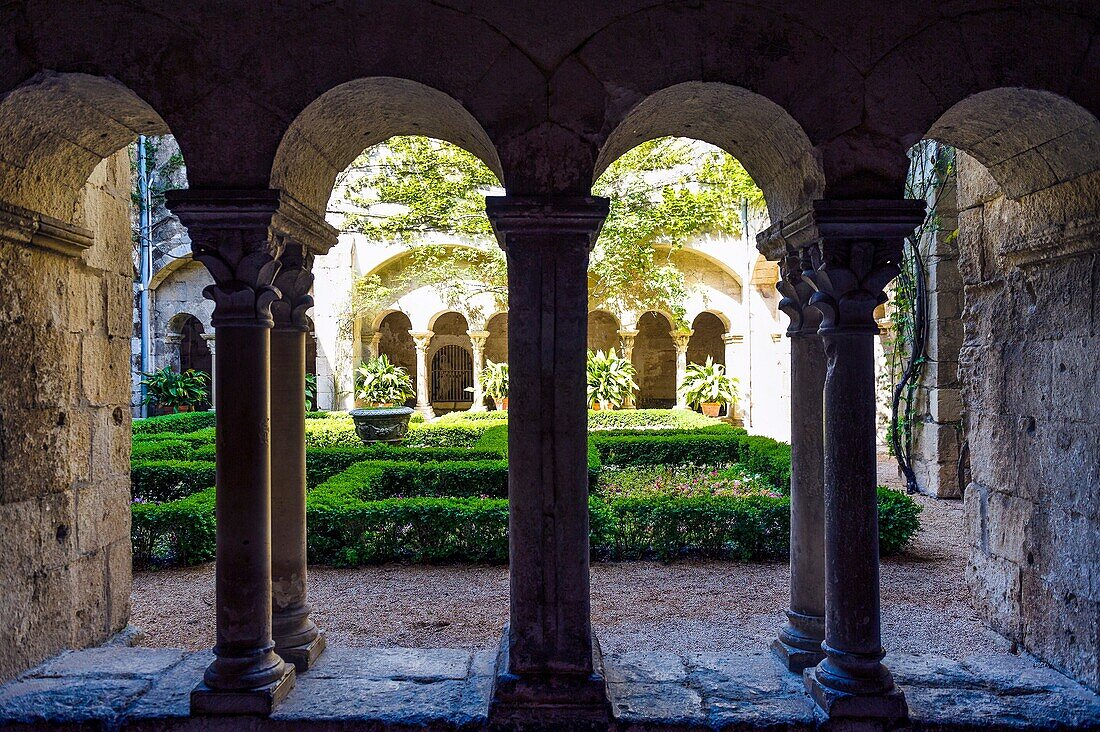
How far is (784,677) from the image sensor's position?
9.93ft

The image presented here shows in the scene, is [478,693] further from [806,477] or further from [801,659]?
[806,477]

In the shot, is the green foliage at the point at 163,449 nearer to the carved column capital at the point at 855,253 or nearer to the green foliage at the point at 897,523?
the green foliage at the point at 897,523

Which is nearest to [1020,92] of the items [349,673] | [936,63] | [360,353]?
[936,63]

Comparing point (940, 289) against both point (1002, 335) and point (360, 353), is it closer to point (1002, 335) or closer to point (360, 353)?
point (1002, 335)

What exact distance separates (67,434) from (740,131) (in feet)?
10.7

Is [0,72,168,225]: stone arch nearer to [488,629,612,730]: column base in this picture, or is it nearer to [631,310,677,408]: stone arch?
[488,629,612,730]: column base

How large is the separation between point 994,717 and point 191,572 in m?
5.27

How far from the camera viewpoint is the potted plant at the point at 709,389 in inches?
608

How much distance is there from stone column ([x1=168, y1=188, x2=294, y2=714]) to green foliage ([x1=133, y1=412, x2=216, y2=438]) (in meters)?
9.04

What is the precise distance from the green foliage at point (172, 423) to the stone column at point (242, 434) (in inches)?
356

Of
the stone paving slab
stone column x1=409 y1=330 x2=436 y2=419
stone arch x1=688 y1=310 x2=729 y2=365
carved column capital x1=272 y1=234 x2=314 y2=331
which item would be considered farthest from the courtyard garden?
stone arch x1=688 y1=310 x2=729 y2=365

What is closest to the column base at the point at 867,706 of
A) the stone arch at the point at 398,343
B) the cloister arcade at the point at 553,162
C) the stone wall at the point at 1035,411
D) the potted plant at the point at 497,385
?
the cloister arcade at the point at 553,162

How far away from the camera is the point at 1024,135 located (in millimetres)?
3027

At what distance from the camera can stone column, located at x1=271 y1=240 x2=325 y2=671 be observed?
10.6ft
